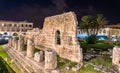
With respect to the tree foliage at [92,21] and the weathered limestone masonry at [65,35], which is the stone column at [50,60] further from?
the tree foliage at [92,21]

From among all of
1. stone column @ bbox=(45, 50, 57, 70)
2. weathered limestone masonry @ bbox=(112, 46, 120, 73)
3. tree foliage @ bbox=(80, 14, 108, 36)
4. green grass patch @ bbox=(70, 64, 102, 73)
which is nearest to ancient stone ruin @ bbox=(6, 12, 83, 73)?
stone column @ bbox=(45, 50, 57, 70)

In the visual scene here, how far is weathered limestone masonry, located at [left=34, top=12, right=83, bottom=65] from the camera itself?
45.7 ft

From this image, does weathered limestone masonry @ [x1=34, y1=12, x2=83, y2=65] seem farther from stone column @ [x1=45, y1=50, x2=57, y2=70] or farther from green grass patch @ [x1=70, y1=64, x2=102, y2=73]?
stone column @ [x1=45, y1=50, x2=57, y2=70]

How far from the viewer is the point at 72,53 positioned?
1429 centimetres

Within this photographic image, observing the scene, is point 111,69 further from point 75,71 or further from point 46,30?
point 46,30

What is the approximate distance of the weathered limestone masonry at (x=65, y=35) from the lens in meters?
13.9

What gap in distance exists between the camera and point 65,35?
51.5ft

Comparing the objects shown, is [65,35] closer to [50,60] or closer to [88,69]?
[50,60]

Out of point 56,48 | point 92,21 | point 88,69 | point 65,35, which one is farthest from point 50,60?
point 92,21

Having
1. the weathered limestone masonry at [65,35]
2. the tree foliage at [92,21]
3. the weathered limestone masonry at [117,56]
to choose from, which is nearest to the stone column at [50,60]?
the weathered limestone masonry at [65,35]

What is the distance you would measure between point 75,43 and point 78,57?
1.06m

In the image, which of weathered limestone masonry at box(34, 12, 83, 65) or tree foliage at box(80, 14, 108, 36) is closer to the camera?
weathered limestone masonry at box(34, 12, 83, 65)

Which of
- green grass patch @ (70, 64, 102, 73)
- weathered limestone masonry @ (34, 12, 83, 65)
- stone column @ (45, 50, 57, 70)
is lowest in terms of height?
green grass patch @ (70, 64, 102, 73)

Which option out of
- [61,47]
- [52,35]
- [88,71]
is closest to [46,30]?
[52,35]
